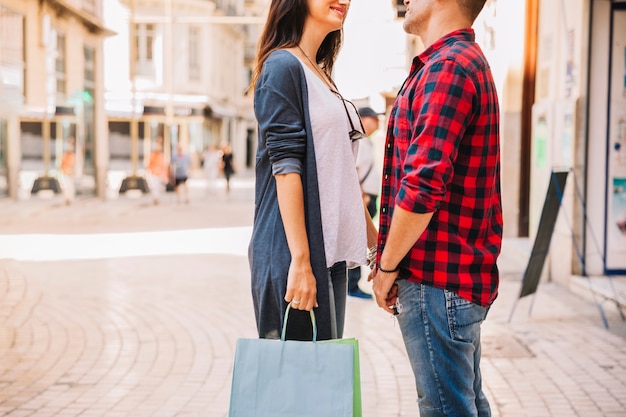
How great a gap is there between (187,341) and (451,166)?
176 inches

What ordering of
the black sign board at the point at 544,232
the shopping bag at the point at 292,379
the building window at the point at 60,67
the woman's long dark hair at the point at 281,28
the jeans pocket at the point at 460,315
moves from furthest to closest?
the building window at the point at 60,67
the black sign board at the point at 544,232
the woman's long dark hair at the point at 281,28
the jeans pocket at the point at 460,315
the shopping bag at the point at 292,379

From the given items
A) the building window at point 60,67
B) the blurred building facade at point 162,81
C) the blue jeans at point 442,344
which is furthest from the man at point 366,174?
the blurred building facade at point 162,81

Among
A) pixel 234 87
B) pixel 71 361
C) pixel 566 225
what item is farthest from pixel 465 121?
pixel 234 87

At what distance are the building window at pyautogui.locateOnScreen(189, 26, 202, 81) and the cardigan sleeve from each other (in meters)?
45.9

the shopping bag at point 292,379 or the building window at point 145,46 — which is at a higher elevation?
the building window at point 145,46

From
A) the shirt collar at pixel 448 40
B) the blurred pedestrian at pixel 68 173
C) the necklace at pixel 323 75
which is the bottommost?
the blurred pedestrian at pixel 68 173

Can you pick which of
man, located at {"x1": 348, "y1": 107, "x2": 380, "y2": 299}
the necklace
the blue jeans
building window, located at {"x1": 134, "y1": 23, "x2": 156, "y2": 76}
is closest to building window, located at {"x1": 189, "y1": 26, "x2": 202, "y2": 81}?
building window, located at {"x1": 134, "y1": 23, "x2": 156, "y2": 76}

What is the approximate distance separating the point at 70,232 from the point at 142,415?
419 inches

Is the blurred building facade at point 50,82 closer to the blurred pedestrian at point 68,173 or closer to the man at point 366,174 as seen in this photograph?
the blurred pedestrian at point 68,173

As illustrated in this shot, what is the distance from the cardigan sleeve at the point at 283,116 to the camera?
2490 millimetres

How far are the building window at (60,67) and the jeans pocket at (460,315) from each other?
76.4ft

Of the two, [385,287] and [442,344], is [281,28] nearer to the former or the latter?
[385,287]

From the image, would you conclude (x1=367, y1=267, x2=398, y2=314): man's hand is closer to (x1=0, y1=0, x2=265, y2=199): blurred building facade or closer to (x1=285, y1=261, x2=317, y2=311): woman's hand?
(x1=285, y1=261, x2=317, y2=311): woman's hand

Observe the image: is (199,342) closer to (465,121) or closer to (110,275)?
(110,275)
